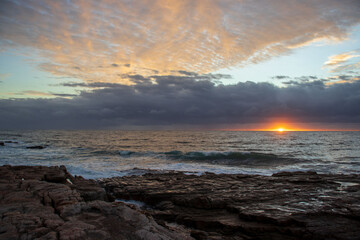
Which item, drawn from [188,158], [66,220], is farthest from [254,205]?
[188,158]

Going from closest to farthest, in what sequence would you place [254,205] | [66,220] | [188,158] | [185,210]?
[66,220], [254,205], [185,210], [188,158]

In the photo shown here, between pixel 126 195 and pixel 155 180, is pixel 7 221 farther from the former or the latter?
pixel 155 180

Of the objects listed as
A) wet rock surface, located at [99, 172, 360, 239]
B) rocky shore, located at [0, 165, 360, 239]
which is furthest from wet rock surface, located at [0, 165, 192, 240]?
wet rock surface, located at [99, 172, 360, 239]

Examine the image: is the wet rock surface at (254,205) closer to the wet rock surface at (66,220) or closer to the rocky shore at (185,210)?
the rocky shore at (185,210)

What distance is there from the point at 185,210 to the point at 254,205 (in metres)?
2.71

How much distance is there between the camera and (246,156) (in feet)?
103

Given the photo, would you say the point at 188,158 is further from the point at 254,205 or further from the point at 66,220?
the point at 66,220

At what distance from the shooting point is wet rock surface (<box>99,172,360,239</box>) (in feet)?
21.7

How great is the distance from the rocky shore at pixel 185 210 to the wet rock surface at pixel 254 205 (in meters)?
0.03

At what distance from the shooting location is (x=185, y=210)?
8672mm

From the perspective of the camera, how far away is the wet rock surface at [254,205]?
6.61 m

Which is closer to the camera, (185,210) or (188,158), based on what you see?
(185,210)

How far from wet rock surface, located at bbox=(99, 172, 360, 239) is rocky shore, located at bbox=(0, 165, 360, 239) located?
3cm

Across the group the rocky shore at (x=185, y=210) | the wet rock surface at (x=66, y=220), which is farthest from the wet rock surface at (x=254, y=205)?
the wet rock surface at (x=66, y=220)
